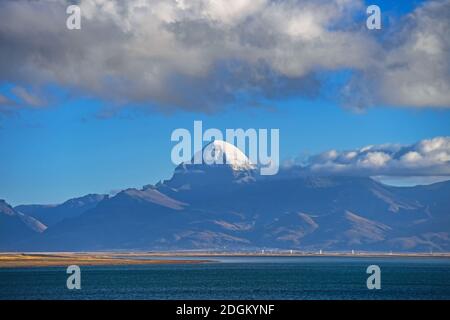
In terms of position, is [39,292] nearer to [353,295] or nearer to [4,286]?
[4,286]
